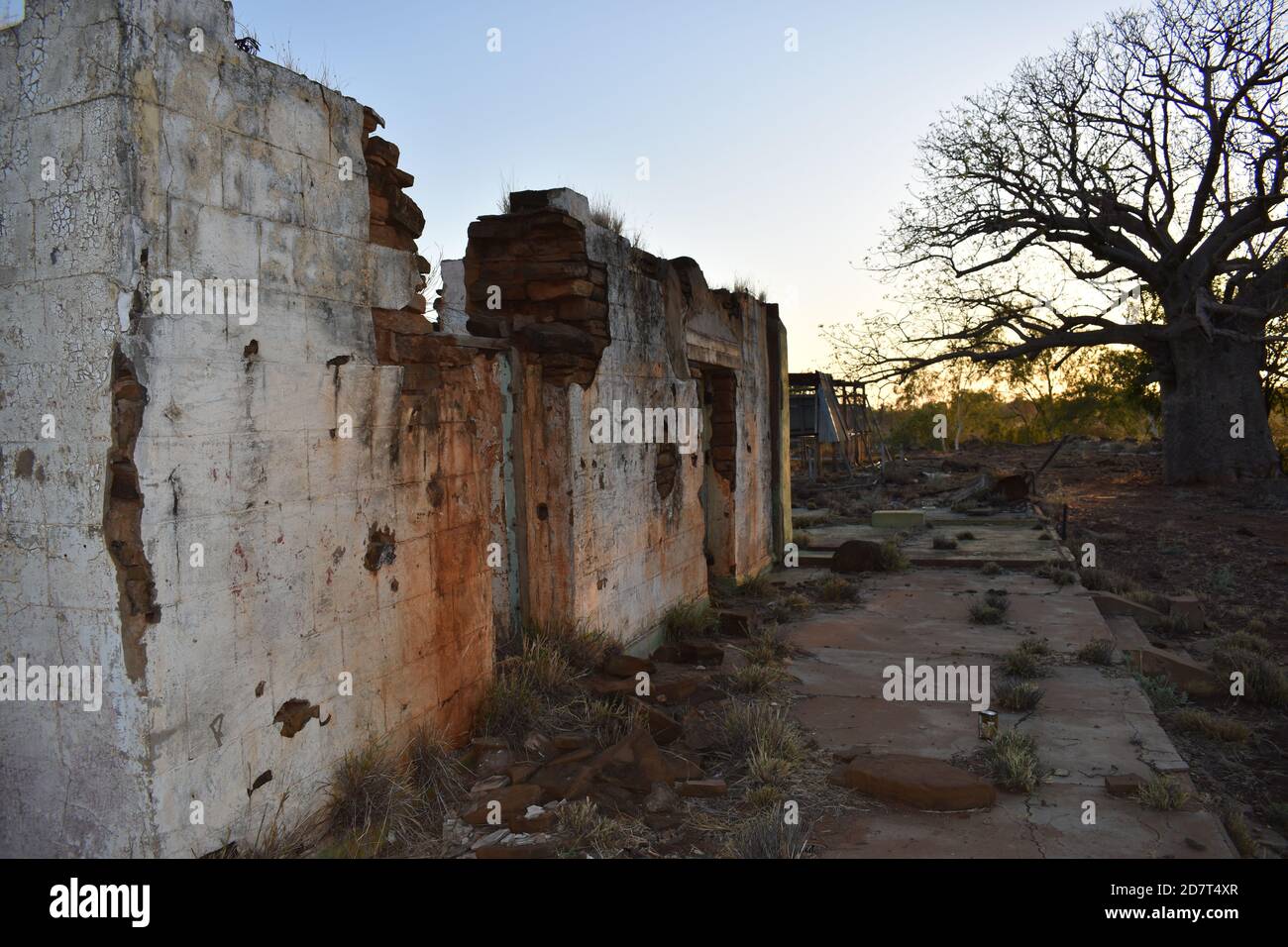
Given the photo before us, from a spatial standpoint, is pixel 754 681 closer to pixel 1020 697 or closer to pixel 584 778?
pixel 1020 697

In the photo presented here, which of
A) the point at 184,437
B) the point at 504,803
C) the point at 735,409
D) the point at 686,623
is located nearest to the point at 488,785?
the point at 504,803

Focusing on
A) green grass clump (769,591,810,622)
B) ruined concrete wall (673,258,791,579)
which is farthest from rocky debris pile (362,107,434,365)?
green grass clump (769,591,810,622)

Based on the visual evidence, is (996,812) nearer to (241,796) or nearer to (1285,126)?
(241,796)

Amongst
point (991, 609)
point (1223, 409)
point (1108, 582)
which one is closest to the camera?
point (991, 609)

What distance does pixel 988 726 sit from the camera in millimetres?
5883

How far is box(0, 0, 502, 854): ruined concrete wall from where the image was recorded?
3.29 metres

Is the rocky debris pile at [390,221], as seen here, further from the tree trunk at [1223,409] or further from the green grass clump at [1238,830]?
the tree trunk at [1223,409]

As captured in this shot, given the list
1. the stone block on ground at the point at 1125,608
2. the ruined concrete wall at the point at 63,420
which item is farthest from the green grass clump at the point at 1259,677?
the ruined concrete wall at the point at 63,420

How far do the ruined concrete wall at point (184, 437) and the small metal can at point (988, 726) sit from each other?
3.83 m

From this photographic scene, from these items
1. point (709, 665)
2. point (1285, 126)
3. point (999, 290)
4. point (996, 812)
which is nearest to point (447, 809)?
point (996, 812)

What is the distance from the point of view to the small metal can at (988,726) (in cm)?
585

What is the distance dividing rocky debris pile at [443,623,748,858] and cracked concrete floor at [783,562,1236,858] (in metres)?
0.82

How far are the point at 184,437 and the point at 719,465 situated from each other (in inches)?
310

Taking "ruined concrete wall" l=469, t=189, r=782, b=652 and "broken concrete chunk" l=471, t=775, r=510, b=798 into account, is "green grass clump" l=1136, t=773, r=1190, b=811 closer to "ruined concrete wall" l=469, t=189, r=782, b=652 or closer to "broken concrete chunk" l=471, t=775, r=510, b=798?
"broken concrete chunk" l=471, t=775, r=510, b=798
